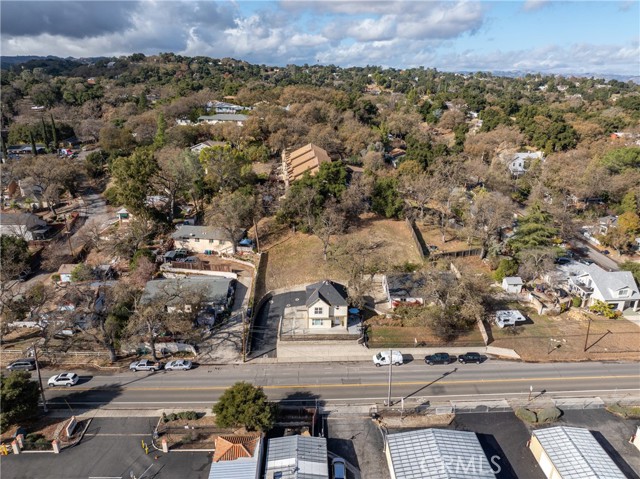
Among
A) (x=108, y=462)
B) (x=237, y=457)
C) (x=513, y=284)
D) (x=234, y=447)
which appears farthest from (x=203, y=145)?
(x=237, y=457)

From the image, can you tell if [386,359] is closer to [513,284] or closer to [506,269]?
[513,284]

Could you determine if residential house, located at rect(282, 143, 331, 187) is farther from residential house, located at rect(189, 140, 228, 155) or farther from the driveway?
the driveway

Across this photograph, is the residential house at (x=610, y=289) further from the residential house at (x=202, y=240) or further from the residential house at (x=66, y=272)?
the residential house at (x=66, y=272)

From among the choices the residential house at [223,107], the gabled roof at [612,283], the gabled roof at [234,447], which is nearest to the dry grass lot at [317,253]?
the gabled roof at [612,283]

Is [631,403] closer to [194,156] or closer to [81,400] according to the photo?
[81,400]

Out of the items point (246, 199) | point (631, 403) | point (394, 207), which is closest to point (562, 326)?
point (631, 403)
